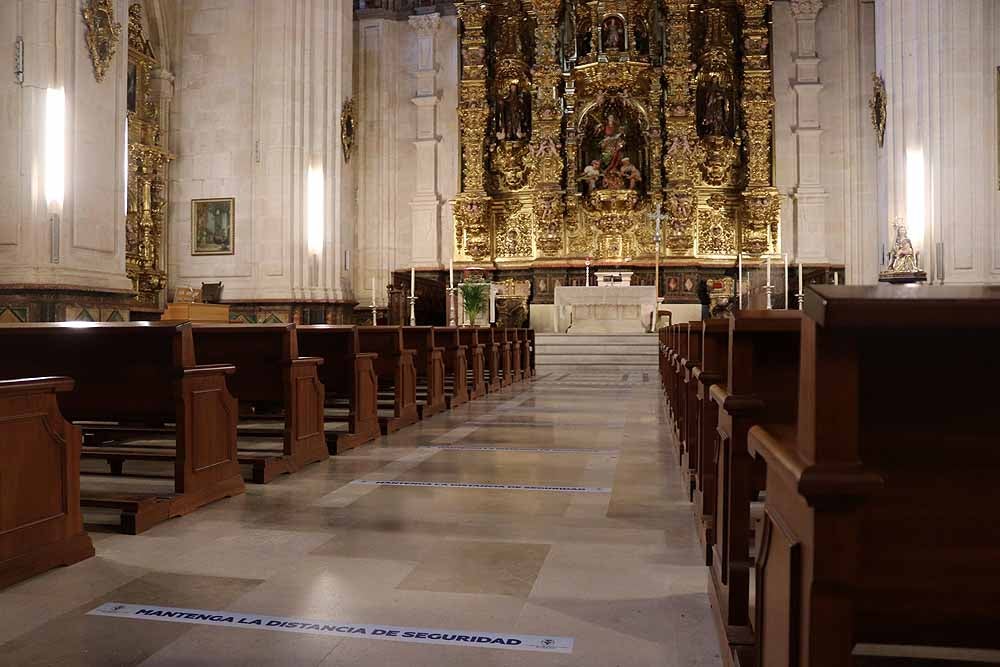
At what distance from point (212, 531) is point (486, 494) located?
155 centimetres

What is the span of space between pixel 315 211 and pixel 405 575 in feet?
46.7

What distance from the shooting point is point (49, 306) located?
1012 cm

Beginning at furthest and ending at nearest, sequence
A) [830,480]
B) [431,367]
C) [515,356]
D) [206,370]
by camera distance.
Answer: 1. [515,356]
2. [431,367]
3. [206,370]
4. [830,480]

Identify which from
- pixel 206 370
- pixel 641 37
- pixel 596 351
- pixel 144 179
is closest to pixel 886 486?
pixel 206 370

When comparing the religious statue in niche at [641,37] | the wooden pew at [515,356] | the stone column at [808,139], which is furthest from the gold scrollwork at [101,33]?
the stone column at [808,139]

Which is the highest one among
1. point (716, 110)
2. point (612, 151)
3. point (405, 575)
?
point (716, 110)

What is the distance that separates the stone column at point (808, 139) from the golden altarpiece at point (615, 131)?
0.72 meters

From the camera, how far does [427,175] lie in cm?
2211

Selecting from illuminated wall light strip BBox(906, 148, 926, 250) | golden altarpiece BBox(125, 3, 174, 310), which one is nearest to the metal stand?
golden altarpiece BBox(125, 3, 174, 310)

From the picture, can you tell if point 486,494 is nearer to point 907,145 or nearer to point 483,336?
point 483,336

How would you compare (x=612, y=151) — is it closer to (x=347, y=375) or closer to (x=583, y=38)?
(x=583, y=38)

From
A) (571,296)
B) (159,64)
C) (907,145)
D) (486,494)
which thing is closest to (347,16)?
(159,64)

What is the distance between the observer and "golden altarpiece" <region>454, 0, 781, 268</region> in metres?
21.0

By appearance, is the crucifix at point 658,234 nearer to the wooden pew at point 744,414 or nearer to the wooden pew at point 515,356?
the wooden pew at point 515,356
